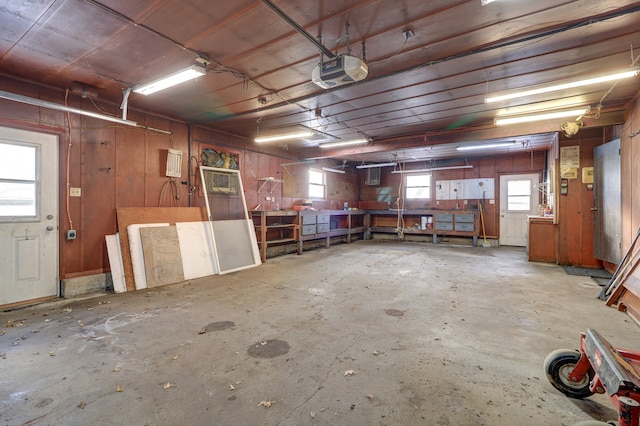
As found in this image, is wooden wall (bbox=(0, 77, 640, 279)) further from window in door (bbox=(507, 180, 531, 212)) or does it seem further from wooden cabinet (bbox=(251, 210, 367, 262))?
window in door (bbox=(507, 180, 531, 212))

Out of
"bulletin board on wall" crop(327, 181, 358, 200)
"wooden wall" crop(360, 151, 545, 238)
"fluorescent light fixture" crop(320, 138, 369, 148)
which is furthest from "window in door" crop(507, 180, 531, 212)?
"fluorescent light fixture" crop(320, 138, 369, 148)

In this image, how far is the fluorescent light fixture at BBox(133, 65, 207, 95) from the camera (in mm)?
3150

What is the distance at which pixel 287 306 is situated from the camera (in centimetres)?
348

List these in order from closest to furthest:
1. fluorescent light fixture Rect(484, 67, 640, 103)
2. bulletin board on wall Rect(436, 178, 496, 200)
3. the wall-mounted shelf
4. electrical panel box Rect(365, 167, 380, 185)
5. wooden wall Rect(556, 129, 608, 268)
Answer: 1. fluorescent light fixture Rect(484, 67, 640, 103)
2. wooden wall Rect(556, 129, 608, 268)
3. the wall-mounted shelf
4. bulletin board on wall Rect(436, 178, 496, 200)
5. electrical panel box Rect(365, 167, 380, 185)

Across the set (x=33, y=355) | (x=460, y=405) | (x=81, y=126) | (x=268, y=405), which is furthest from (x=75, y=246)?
(x=460, y=405)

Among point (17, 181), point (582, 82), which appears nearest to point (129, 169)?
point (17, 181)

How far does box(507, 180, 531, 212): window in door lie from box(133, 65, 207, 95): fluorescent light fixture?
9.46 meters

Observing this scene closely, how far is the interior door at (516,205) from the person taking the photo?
8.62 m

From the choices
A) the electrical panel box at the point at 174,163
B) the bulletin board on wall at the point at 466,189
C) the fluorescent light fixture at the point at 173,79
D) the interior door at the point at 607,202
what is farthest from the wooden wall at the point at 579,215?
the electrical panel box at the point at 174,163

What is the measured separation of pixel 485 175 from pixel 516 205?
4.34 feet

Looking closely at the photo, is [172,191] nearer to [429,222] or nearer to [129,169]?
[129,169]

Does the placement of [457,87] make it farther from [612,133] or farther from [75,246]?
[75,246]

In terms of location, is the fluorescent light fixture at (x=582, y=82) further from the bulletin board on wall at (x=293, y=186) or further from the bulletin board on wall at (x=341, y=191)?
the bulletin board on wall at (x=341, y=191)

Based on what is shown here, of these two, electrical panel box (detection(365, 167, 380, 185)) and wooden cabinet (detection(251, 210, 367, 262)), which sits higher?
electrical panel box (detection(365, 167, 380, 185))
